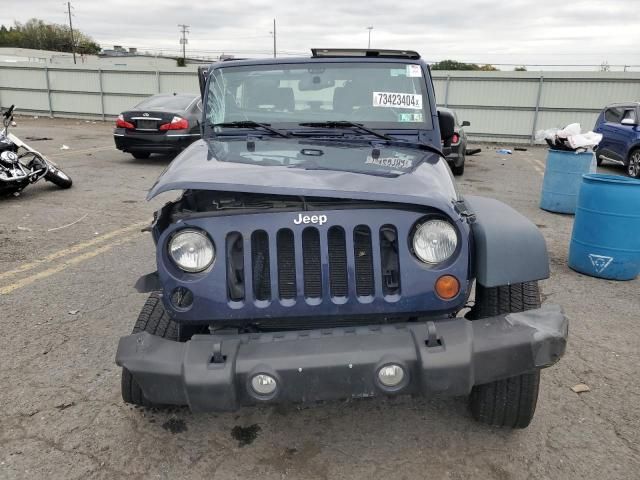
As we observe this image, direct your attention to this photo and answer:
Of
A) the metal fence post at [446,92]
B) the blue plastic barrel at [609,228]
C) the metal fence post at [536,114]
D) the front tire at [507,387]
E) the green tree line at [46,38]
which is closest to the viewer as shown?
the front tire at [507,387]

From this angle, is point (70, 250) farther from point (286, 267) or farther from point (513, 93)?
point (513, 93)

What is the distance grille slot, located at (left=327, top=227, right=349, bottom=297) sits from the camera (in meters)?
2.18

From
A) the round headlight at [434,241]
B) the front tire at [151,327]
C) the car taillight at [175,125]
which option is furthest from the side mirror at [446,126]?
the car taillight at [175,125]

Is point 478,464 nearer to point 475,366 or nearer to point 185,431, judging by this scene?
point 475,366

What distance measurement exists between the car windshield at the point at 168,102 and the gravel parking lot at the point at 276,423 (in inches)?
295

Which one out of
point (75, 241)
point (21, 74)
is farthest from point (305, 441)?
point (21, 74)

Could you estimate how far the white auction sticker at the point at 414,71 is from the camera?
139 inches

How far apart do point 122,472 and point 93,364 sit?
109 cm

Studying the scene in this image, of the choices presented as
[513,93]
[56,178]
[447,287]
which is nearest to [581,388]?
[447,287]

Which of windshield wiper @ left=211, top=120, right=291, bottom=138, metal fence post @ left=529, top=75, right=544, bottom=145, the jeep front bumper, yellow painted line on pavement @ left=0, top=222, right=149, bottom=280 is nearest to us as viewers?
the jeep front bumper

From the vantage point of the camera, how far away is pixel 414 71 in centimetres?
355

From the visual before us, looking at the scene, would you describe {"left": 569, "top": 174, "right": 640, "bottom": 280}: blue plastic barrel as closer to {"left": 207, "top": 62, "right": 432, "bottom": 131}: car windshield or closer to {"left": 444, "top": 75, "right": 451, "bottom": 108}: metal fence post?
{"left": 207, "top": 62, "right": 432, "bottom": 131}: car windshield

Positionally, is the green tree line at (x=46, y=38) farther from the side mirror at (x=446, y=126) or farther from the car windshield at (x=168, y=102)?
the side mirror at (x=446, y=126)

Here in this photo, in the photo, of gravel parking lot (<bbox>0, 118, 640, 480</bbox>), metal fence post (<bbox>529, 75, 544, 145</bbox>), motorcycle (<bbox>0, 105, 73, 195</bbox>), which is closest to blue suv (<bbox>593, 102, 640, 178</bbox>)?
metal fence post (<bbox>529, 75, 544, 145</bbox>)
